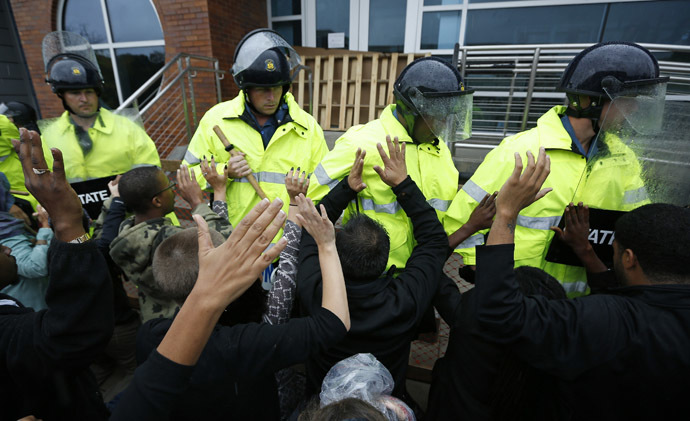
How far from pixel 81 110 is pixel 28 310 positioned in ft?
7.23

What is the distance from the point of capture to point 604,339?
1056 millimetres

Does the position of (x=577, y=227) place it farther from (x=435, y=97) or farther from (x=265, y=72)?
(x=265, y=72)

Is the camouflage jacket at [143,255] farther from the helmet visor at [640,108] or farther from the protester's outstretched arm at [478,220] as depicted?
the helmet visor at [640,108]

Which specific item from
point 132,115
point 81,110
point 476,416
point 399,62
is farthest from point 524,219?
point 399,62

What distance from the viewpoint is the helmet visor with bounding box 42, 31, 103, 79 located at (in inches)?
113

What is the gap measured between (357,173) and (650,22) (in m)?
6.69

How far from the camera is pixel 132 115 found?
295 centimetres

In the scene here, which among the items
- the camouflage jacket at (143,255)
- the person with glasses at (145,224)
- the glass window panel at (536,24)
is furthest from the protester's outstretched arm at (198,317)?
the glass window panel at (536,24)

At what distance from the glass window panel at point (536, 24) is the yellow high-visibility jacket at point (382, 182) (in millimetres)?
5236

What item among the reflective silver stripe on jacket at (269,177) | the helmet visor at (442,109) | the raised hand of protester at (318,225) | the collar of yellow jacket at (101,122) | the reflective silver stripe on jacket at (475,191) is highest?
the helmet visor at (442,109)

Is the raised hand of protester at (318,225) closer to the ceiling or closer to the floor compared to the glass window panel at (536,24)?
closer to the floor

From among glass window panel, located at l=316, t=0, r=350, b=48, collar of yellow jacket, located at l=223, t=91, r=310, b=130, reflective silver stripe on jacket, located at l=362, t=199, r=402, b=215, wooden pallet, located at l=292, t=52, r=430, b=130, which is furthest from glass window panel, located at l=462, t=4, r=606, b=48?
reflective silver stripe on jacket, located at l=362, t=199, r=402, b=215

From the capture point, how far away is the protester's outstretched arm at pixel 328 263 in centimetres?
124

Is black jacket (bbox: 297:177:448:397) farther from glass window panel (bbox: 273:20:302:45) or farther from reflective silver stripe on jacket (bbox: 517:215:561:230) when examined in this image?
glass window panel (bbox: 273:20:302:45)
